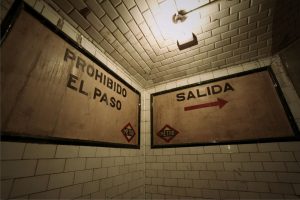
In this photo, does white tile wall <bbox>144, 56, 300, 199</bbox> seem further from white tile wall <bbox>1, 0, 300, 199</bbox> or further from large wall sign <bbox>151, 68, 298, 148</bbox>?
large wall sign <bbox>151, 68, 298, 148</bbox>

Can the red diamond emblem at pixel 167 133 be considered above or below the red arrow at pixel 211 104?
below

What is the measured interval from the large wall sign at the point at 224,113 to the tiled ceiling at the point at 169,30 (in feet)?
1.44

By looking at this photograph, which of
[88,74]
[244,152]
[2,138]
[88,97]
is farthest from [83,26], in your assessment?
[244,152]

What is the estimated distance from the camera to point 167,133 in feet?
9.77

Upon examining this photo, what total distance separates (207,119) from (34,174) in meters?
2.43

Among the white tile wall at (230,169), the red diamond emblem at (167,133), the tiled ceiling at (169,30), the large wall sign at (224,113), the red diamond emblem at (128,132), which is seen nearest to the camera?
the tiled ceiling at (169,30)

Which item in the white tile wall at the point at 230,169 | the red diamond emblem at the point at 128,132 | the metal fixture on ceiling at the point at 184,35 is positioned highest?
the metal fixture on ceiling at the point at 184,35

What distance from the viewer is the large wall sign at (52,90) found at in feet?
4.28

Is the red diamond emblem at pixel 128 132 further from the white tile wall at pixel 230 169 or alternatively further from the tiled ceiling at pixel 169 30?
the tiled ceiling at pixel 169 30

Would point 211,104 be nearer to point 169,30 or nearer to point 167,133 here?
point 167,133

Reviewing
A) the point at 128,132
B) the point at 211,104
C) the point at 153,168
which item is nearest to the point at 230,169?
the point at 211,104

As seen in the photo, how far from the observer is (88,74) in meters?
2.12

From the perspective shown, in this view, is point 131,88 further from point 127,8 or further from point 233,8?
point 233,8

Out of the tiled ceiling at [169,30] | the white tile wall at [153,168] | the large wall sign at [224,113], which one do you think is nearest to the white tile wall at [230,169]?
the white tile wall at [153,168]
